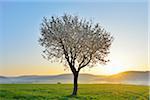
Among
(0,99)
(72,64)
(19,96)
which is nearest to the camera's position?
(0,99)

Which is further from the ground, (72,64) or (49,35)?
(49,35)

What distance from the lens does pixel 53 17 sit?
97.4 ft

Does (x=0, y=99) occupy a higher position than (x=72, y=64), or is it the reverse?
(x=72, y=64)

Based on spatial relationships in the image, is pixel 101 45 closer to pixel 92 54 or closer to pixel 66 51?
pixel 92 54

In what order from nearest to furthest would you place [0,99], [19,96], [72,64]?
1. [0,99]
2. [19,96]
3. [72,64]

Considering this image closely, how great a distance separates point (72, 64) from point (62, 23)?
12.1 ft

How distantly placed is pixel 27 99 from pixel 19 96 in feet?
5.21

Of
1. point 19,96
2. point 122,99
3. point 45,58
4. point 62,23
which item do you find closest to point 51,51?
point 45,58

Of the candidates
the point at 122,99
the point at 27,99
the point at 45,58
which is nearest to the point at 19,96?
the point at 27,99

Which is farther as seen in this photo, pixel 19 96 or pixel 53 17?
pixel 53 17

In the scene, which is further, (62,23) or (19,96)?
(62,23)

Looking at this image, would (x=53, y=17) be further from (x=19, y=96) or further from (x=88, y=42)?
(x=19, y=96)

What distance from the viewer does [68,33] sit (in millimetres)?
29547

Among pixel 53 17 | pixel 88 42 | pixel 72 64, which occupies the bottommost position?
pixel 72 64
